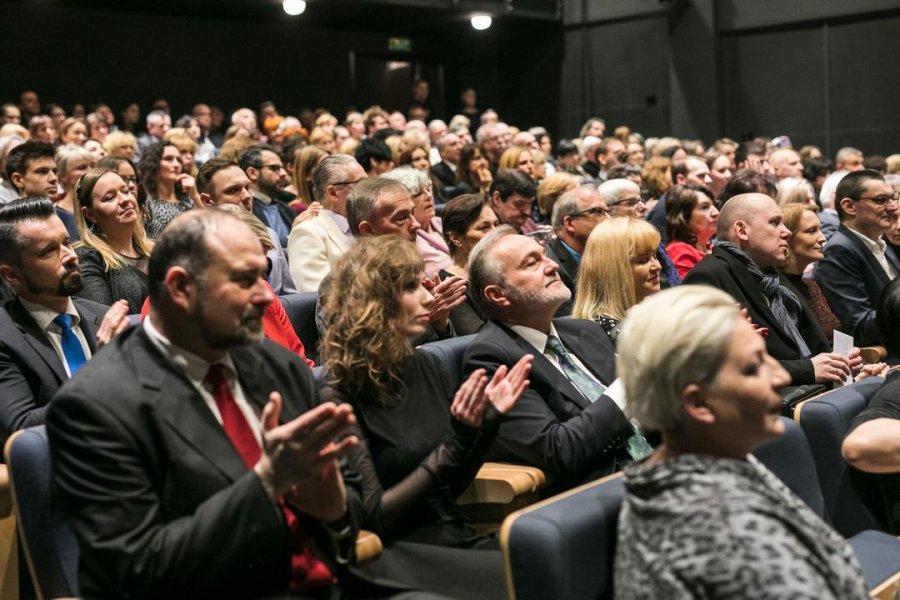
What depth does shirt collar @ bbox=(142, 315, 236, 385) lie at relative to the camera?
184 centimetres

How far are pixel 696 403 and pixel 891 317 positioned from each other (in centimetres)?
124

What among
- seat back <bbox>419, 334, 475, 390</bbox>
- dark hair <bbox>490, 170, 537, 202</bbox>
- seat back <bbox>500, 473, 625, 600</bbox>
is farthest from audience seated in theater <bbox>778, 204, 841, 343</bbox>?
seat back <bbox>500, 473, 625, 600</bbox>

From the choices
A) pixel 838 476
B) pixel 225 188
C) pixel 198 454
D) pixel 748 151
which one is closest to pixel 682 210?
pixel 225 188

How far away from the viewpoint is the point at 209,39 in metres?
12.8

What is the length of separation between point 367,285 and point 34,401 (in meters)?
0.88

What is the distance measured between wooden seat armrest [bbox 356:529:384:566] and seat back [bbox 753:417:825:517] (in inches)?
31.6

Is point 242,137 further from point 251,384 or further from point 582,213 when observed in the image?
point 251,384

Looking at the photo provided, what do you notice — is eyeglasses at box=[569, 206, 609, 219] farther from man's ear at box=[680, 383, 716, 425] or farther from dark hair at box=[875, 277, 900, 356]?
man's ear at box=[680, 383, 716, 425]

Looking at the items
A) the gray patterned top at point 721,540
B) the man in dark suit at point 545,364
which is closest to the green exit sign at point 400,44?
the man in dark suit at point 545,364

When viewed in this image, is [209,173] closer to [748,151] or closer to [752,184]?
[752,184]

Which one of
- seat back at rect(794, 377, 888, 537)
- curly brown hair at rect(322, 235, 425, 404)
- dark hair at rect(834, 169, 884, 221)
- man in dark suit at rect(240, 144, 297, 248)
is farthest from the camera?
man in dark suit at rect(240, 144, 297, 248)

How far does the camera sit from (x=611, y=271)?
3.41 metres

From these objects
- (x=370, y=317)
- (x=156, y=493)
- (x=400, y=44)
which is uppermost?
(x=400, y=44)

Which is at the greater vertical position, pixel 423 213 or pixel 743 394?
pixel 423 213
